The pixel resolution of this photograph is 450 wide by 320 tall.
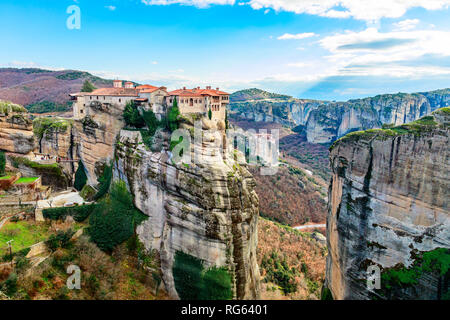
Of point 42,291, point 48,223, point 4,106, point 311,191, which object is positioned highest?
point 4,106

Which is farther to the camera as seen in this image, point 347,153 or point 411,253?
point 347,153

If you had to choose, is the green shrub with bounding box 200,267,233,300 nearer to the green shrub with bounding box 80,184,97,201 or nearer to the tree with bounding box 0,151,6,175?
the green shrub with bounding box 80,184,97,201

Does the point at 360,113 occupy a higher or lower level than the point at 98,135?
higher

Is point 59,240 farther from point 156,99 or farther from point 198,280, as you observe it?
point 156,99

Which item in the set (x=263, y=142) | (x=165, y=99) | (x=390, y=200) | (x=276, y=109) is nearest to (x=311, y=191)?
(x=263, y=142)

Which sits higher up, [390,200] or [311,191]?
[390,200]

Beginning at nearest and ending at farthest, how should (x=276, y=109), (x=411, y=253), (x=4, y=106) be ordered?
(x=411, y=253) → (x=4, y=106) → (x=276, y=109)

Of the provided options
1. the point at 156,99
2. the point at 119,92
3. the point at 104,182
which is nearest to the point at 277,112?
the point at 119,92
